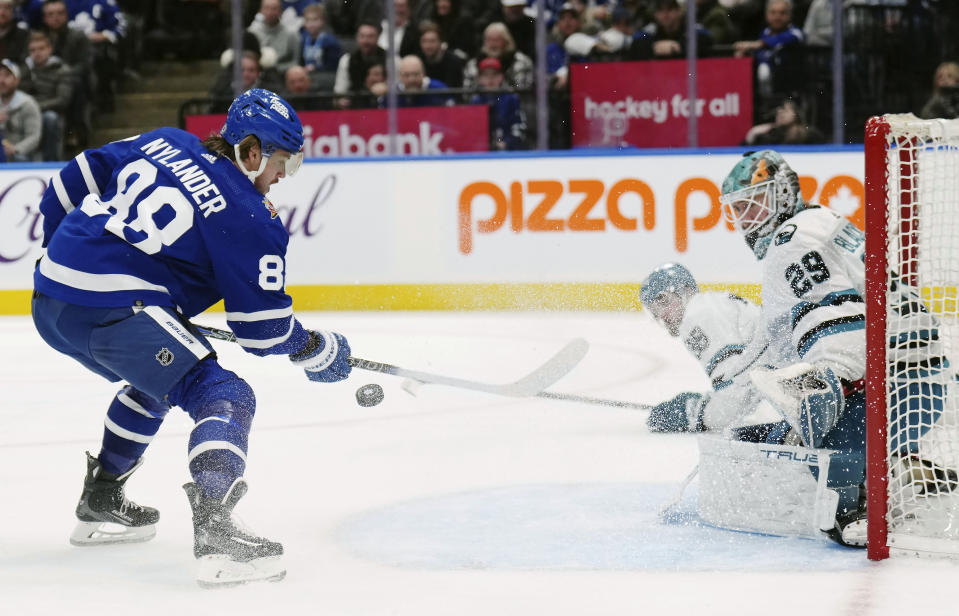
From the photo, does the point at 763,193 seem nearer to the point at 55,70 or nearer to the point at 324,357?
the point at 324,357

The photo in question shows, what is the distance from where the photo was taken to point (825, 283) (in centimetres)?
305

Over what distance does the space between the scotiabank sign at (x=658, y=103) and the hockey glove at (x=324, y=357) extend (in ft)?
16.6

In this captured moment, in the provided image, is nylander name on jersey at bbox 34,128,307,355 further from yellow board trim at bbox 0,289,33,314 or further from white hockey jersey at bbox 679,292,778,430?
yellow board trim at bbox 0,289,33,314

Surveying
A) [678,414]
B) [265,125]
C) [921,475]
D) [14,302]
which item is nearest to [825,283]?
[921,475]

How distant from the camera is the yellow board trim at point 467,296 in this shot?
7.79 meters

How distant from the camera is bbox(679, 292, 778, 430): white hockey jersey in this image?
3961 mm

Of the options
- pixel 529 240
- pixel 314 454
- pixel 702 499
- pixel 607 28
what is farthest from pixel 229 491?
pixel 607 28

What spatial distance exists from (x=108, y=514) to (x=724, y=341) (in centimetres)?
174

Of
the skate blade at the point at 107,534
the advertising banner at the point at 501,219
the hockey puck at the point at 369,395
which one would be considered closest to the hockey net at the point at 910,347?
the hockey puck at the point at 369,395

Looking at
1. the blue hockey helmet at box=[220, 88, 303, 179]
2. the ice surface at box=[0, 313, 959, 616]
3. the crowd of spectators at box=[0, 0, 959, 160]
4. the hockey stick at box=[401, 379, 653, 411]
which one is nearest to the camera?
the ice surface at box=[0, 313, 959, 616]

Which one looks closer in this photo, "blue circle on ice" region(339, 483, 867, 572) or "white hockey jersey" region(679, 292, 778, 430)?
"blue circle on ice" region(339, 483, 867, 572)

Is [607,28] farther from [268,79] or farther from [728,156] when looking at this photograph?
[268,79]

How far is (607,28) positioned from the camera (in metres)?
8.12

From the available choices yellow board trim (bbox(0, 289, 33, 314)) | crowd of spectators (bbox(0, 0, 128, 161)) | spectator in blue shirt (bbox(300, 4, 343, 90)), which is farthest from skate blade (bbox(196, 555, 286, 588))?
crowd of spectators (bbox(0, 0, 128, 161))
